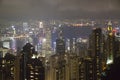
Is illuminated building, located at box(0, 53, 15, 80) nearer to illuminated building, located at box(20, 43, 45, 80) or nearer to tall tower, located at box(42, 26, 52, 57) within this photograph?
illuminated building, located at box(20, 43, 45, 80)

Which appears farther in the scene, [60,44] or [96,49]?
[96,49]

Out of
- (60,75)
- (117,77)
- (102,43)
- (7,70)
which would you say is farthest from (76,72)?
(117,77)

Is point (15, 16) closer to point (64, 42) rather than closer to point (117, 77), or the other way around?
point (64, 42)

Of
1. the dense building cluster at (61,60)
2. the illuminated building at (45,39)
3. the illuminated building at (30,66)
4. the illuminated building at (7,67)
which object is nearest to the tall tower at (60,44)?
the dense building cluster at (61,60)

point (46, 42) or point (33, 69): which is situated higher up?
point (46, 42)

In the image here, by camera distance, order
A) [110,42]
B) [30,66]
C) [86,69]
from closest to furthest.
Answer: [30,66]
[86,69]
[110,42]

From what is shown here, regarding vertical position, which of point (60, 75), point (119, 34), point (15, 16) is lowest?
point (60, 75)

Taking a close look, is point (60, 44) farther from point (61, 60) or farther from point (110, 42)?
point (110, 42)

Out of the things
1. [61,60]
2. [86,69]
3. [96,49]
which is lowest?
[86,69]

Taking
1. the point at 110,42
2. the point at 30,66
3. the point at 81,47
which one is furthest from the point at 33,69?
the point at 110,42

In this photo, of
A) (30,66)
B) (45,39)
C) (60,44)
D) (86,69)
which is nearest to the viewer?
(60,44)

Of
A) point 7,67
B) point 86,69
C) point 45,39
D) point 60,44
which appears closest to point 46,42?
point 45,39
